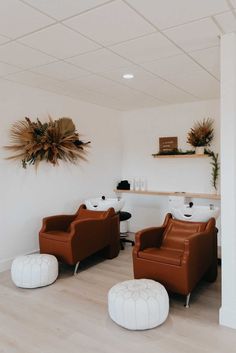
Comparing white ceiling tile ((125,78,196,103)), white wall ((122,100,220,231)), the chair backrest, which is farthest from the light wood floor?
white ceiling tile ((125,78,196,103))

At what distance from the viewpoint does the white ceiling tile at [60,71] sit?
3096mm

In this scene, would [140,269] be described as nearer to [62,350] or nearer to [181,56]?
[62,350]

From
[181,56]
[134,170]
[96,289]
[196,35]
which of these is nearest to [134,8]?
[196,35]

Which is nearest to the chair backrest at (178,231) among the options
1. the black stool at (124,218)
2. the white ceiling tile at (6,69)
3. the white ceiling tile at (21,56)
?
the black stool at (124,218)

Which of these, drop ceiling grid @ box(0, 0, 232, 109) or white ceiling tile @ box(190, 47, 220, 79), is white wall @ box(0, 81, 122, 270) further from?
white ceiling tile @ box(190, 47, 220, 79)

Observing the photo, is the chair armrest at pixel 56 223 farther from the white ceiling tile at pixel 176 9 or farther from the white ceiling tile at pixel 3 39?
the white ceiling tile at pixel 176 9

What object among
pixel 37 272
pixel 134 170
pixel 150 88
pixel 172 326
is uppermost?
pixel 150 88

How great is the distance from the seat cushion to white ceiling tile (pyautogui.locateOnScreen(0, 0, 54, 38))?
88.3 inches

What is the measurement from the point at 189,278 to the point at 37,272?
5.24ft

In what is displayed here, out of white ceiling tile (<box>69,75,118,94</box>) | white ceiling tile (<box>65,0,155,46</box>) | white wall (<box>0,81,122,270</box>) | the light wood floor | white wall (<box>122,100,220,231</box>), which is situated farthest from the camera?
white wall (<box>122,100,220,231</box>)

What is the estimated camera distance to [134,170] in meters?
5.66

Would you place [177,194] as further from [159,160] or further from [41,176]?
[41,176]

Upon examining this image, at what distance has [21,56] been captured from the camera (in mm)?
2836

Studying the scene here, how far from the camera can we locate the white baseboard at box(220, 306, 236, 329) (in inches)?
93.4
